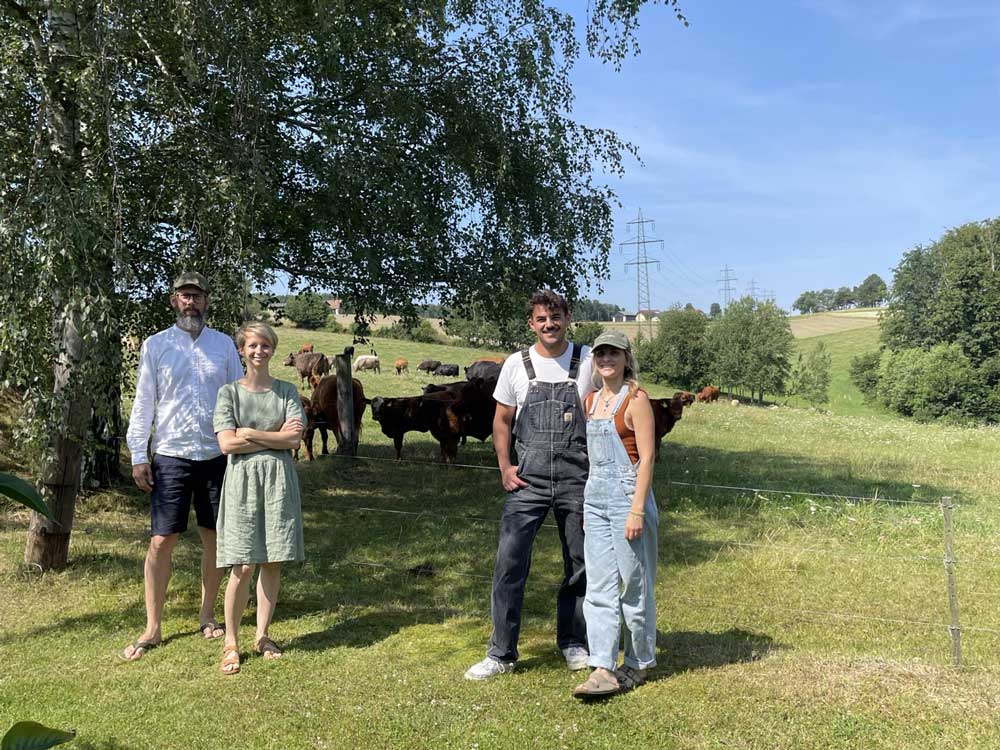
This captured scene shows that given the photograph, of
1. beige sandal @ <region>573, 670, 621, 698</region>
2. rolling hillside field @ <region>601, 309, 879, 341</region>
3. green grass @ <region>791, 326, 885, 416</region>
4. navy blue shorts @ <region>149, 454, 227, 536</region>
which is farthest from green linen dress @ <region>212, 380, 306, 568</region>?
rolling hillside field @ <region>601, 309, 879, 341</region>

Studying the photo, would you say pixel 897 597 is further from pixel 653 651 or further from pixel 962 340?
pixel 962 340

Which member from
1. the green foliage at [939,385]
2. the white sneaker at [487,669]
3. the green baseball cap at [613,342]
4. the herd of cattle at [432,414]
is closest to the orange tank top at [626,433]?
the green baseball cap at [613,342]

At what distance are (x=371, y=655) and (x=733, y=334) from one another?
6552 cm

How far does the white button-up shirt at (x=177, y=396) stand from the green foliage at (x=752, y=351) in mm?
63455

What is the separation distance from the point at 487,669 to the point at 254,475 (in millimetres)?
1721

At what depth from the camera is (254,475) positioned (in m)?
4.84

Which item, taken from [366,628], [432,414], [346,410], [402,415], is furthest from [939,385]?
[366,628]

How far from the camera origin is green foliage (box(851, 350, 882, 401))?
210ft

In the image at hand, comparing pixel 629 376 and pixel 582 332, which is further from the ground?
pixel 582 332

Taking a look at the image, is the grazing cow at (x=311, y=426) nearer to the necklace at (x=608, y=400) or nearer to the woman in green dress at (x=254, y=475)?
the woman in green dress at (x=254, y=475)

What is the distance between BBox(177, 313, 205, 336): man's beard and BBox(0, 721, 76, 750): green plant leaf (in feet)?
14.7

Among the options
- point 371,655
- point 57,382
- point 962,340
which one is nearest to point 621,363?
point 371,655

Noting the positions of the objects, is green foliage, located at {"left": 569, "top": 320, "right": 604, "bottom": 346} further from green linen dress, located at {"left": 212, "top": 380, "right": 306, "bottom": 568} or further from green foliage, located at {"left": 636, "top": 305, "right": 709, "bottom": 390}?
green foliage, located at {"left": 636, "top": 305, "right": 709, "bottom": 390}

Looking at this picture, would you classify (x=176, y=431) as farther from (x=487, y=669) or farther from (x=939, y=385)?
(x=939, y=385)
